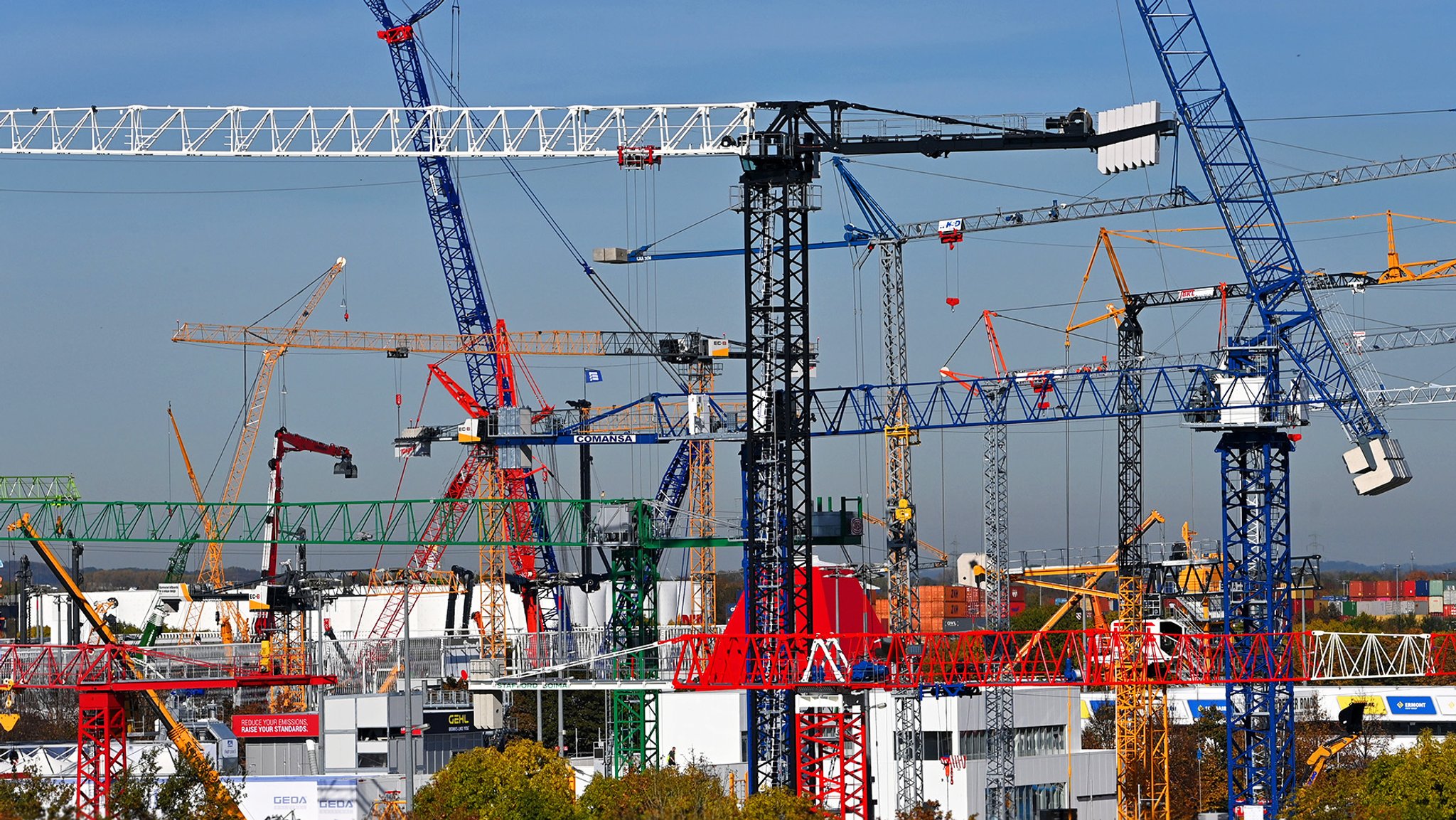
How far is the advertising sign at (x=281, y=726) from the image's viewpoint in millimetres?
82625

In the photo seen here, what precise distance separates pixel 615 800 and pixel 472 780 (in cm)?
493

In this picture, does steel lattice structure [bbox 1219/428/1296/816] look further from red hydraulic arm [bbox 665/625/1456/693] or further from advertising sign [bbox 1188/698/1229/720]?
advertising sign [bbox 1188/698/1229/720]

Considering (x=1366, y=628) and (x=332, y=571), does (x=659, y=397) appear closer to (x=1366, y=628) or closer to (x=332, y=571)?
(x=332, y=571)

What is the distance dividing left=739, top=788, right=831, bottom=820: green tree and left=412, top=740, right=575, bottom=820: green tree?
21.9 feet

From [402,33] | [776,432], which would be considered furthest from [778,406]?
[402,33]

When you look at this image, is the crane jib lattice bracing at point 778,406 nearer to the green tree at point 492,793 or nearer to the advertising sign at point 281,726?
the green tree at point 492,793

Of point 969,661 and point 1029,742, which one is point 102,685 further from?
point 1029,742

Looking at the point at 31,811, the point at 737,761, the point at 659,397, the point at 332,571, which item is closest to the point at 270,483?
the point at 332,571

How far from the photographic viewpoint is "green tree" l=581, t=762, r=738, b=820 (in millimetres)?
52000

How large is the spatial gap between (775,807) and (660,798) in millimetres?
3465

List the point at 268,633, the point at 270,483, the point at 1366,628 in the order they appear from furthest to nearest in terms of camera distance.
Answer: the point at 1366,628
the point at 270,483
the point at 268,633

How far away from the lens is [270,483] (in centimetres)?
13450

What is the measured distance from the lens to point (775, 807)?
5316 cm

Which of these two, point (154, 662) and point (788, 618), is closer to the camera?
point (788, 618)
